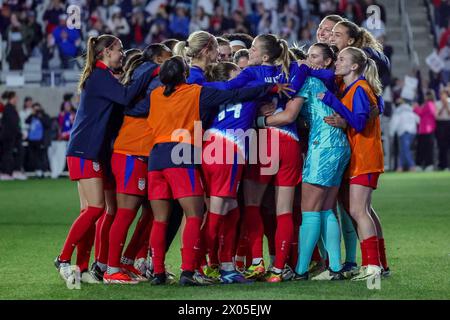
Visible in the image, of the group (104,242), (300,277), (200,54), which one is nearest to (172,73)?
Result: (200,54)

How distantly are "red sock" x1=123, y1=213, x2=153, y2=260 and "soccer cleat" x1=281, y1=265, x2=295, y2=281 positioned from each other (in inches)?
50.7

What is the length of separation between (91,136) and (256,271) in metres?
1.79

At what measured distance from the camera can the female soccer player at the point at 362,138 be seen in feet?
28.5

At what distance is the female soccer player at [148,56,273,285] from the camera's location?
8.38 m

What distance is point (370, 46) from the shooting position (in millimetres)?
9445

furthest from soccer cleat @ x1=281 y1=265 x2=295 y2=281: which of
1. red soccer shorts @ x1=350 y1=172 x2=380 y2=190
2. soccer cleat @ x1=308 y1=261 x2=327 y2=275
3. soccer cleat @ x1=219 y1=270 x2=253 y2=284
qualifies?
red soccer shorts @ x1=350 y1=172 x2=380 y2=190

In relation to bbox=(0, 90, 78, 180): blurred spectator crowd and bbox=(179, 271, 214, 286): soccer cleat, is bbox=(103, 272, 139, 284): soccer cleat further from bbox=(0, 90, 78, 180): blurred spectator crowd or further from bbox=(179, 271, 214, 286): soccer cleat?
bbox=(0, 90, 78, 180): blurred spectator crowd

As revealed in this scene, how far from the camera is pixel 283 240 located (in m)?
8.76

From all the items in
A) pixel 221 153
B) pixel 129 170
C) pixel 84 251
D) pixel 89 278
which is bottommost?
pixel 89 278

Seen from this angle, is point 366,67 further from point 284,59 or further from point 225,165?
point 225,165

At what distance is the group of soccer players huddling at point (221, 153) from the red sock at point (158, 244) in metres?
0.01

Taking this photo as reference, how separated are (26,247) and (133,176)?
337 centimetres

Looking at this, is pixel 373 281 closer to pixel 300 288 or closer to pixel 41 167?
pixel 300 288

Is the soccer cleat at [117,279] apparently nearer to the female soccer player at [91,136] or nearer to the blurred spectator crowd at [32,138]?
the female soccer player at [91,136]
